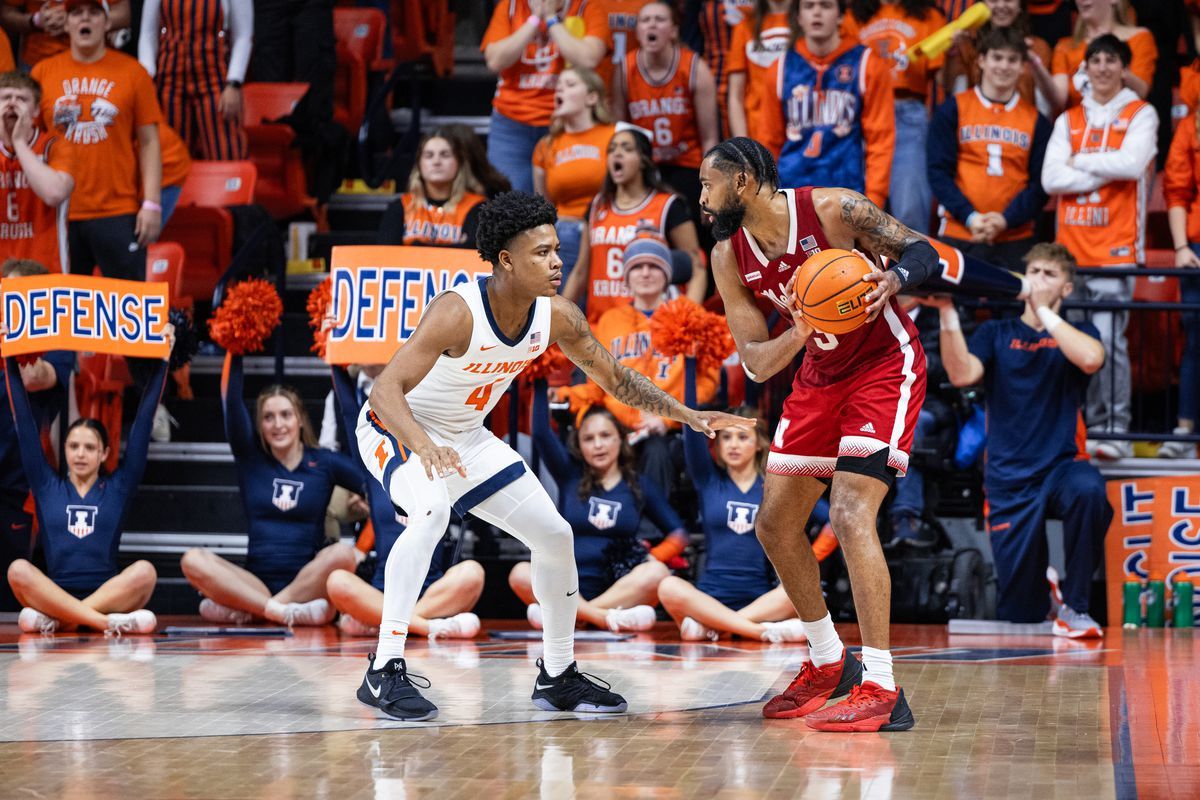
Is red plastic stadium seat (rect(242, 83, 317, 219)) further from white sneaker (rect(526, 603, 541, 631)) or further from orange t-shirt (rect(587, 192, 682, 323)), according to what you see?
white sneaker (rect(526, 603, 541, 631))

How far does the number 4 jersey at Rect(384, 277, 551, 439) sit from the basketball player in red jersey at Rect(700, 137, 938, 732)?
0.71m

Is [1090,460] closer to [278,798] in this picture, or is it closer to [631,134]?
[631,134]

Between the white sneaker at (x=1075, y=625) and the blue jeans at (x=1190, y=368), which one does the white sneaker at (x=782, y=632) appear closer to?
the white sneaker at (x=1075, y=625)

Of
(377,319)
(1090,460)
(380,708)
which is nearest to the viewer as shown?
(380,708)

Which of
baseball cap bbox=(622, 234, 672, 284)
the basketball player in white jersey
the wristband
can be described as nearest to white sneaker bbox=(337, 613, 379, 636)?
the basketball player in white jersey

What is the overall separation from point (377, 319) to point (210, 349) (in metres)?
3.21

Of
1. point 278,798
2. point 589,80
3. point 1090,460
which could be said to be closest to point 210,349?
point 589,80

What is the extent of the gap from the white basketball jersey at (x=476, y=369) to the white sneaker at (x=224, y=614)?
3.04 m

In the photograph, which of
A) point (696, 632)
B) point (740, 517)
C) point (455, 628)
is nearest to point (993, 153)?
point (740, 517)

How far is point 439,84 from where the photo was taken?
42.4ft

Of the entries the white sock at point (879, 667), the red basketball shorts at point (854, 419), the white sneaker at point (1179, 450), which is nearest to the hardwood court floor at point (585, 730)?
the white sock at point (879, 667)

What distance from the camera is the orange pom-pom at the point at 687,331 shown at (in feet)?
26.7

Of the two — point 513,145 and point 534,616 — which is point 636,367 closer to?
point 534,616

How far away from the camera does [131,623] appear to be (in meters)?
8.10
